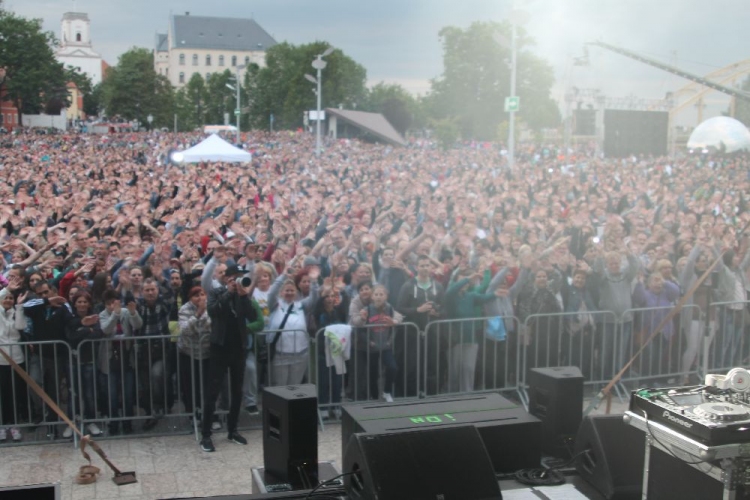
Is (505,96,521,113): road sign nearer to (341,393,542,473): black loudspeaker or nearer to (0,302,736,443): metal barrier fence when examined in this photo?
(0,302,736,443): metal barrier fence

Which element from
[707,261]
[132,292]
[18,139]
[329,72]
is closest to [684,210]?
[707,261]

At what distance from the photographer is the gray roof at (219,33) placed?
59.1 meters

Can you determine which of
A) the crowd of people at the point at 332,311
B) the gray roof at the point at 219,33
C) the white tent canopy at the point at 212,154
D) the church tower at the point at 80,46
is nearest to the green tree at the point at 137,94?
the gray roof at the point at 219,33

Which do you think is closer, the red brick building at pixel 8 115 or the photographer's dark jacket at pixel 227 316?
the photographer's dark jacket at pixel 227 316

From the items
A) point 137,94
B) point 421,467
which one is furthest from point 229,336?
point 137,94

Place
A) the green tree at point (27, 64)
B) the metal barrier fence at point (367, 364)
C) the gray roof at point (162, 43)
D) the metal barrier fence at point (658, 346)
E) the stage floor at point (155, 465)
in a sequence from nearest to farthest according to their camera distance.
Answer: the stage floor at point (155, 465) < the metal barrier fence at point (367, 364) < the metal barrier fence at point (658, 346) < the green tree at point (27, 64) < the gray roof at point (162, 43)

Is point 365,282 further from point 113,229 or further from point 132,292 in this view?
point 113,229

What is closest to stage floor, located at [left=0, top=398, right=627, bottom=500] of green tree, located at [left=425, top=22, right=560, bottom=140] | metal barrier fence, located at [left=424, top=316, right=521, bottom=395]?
metal barrier fence, located at [left=424, top=316, right=521, bottom=395]

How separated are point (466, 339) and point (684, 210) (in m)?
8.80

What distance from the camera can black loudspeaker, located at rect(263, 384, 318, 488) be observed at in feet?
14.6

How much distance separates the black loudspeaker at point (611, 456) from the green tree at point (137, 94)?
182 feet

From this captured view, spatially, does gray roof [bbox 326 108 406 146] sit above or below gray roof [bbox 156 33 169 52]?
below

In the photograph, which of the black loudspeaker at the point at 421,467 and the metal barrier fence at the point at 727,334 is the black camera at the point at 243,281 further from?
the metal barrier fence at the point at 727,334

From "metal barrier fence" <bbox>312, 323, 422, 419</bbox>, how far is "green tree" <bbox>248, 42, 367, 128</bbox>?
31.3 metres
